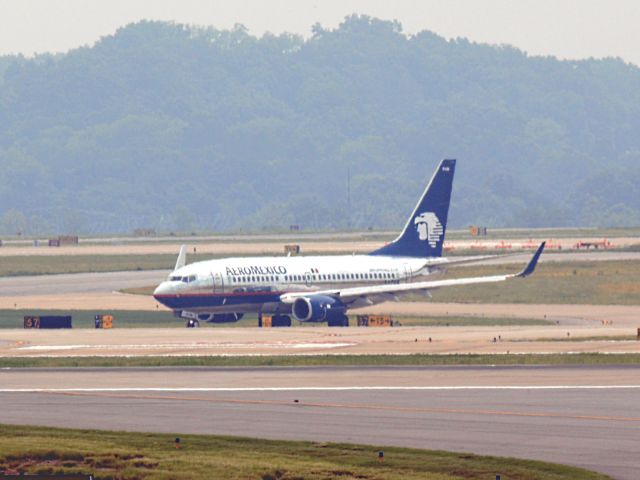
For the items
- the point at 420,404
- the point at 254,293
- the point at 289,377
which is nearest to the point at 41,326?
the point at 254,293

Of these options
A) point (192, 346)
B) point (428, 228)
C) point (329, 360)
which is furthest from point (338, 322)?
point (329, 360)

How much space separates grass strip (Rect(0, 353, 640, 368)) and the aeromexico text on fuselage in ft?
72.3

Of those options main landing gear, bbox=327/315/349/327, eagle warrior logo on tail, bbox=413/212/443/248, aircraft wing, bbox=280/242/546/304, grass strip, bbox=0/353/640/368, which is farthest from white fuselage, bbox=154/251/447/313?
grass strip, bbox=0/353/640/368

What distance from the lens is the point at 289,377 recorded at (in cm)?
4394

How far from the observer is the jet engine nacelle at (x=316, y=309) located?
236ft

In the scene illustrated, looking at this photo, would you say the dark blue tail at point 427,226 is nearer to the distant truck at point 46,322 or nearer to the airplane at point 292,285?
the airplane at point 292,285

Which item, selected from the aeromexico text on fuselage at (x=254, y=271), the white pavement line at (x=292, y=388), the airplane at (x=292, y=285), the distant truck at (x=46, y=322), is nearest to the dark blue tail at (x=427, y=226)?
the airplane at (x=292, y=285)

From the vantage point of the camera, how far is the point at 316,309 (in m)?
71.9

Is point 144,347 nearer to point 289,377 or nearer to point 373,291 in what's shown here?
point 289,377

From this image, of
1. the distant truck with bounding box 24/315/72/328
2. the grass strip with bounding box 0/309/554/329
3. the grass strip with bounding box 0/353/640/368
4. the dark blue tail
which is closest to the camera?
the grass strip with bounding box 0/353/640/368

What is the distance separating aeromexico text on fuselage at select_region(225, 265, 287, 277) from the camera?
239 feet

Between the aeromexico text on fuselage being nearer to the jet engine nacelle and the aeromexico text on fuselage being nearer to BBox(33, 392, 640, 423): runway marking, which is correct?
the jet engine nacelle

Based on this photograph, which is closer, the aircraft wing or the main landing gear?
the main landing gear

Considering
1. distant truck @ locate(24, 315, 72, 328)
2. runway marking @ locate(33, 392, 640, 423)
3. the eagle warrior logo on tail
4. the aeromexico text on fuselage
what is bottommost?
runway marking @ locate(33, 392, 640, 423)
